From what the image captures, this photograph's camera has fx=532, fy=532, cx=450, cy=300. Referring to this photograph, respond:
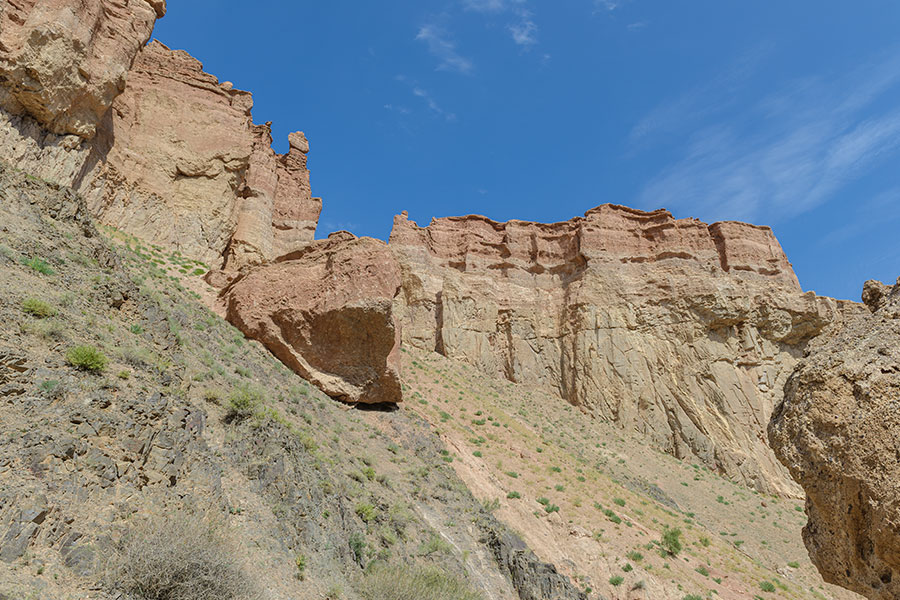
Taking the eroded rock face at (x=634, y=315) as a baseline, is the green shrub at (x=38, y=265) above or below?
below

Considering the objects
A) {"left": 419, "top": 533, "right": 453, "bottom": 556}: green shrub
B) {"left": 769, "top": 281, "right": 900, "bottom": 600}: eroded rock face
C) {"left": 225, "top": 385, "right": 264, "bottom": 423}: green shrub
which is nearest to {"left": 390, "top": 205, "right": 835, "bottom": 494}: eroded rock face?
{"left": 419, "top": 533, "right": 453, "bottom": 556}: green shrub

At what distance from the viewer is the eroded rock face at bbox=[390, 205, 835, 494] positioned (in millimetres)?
36656

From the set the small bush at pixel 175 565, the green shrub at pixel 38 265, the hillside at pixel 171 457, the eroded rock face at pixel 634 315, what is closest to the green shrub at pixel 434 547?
the hillside at pixel 171 457

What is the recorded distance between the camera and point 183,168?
30.8 m

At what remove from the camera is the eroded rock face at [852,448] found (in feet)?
14.8

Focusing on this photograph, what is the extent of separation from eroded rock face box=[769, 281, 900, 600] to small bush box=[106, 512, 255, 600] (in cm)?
693

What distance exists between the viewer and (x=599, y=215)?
4606 centimetres

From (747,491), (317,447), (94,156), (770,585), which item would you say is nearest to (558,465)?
(770,585)

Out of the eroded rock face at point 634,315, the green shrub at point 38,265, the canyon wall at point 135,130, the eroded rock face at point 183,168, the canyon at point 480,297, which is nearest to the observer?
the canyon at point 480,297

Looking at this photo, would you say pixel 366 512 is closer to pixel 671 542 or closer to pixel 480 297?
pixel 671 542

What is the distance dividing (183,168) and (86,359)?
25112mm

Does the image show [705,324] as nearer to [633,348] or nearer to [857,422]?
[633,348]

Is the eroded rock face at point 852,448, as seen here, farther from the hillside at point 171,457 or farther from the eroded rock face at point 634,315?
the eroded rock face at point 634,315

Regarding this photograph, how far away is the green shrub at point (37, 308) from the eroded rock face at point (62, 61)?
18.2 m
